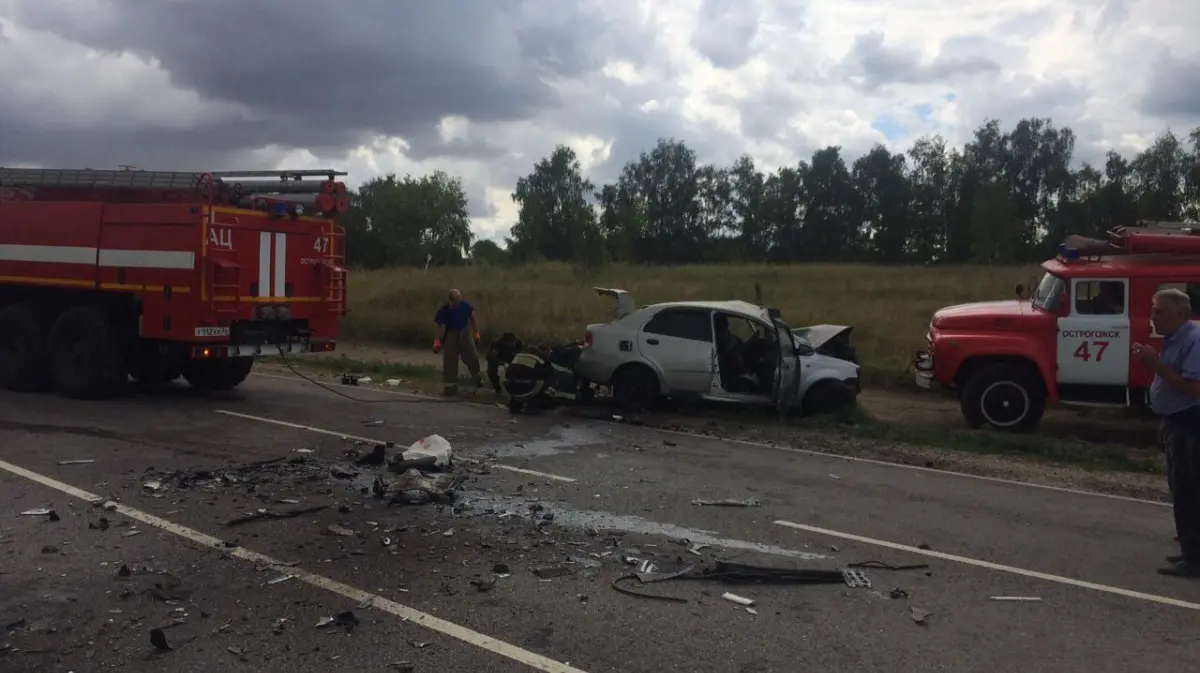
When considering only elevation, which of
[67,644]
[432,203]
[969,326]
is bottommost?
[67,644]

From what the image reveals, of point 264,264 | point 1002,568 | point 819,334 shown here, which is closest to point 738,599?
point 1002,568

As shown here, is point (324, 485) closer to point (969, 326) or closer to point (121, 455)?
point (121, 455)

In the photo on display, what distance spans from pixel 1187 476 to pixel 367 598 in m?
5.32

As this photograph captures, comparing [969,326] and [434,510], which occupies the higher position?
[969,326]

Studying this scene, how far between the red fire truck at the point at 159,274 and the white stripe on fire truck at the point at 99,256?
2 centimetres

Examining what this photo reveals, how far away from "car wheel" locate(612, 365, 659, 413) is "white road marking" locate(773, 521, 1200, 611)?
5.42 metres

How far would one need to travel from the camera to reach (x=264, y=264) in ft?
41.6

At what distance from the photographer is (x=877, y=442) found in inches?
448

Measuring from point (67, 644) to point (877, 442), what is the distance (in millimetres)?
9048

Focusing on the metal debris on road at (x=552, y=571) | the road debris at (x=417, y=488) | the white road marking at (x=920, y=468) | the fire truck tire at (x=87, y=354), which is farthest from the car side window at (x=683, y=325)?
the fire truck tire at (x=87, y=354)

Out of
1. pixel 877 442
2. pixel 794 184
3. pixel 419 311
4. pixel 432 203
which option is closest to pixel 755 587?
pixel 877 442

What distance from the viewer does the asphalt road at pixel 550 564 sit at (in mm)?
4645

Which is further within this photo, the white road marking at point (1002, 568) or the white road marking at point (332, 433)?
the white road marking at point (332, 433)

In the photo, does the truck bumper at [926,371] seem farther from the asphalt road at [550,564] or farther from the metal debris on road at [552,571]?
the metal debris on road at [552,571]
